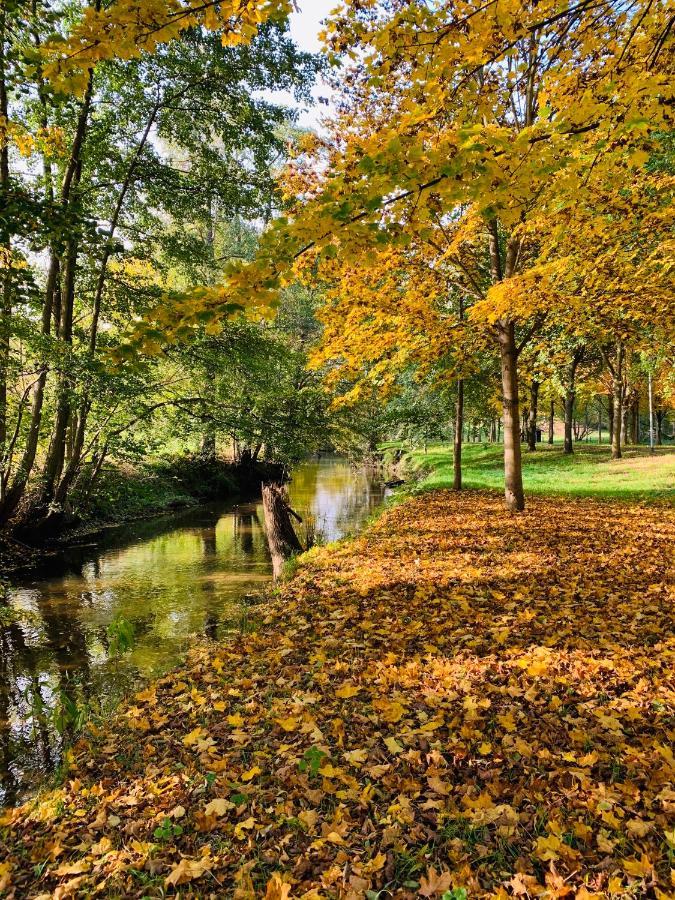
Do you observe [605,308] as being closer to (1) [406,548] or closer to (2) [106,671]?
(1) [406,548]

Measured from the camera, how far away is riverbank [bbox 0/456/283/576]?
1038cm

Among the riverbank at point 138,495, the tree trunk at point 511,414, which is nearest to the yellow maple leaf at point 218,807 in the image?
the tree trunk at point 511,414

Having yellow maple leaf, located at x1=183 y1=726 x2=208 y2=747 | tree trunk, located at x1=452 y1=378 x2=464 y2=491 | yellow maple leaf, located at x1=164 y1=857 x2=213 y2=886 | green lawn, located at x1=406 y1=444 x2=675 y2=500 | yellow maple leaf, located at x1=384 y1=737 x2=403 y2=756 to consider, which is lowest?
yellow maple leaf, located at x1=183 y1=726 x2=208 y2=747

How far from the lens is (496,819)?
7.66 ft

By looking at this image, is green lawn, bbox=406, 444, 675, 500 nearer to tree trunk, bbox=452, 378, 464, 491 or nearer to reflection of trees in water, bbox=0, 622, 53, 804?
tree trunk, bbox=452, 378, 464, 491

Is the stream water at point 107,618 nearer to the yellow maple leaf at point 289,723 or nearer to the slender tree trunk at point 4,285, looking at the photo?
the yellow maple leaf at point 289,723

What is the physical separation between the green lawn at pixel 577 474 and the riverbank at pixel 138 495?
7.86 metres

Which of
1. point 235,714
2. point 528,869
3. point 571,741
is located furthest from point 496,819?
point 235,714

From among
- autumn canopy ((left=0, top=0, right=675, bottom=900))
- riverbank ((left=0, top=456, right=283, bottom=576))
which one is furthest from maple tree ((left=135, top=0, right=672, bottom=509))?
riverbank ((left=0, top=456, right=283, bottom=576))

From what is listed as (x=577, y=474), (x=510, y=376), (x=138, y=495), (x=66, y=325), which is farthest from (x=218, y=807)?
(x=577, y=474)

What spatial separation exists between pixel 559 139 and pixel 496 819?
12.3 ft

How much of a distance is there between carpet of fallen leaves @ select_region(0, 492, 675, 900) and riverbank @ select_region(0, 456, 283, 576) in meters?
7.41

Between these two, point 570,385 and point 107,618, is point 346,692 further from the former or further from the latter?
point 570,385

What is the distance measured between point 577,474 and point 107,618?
15.5m
